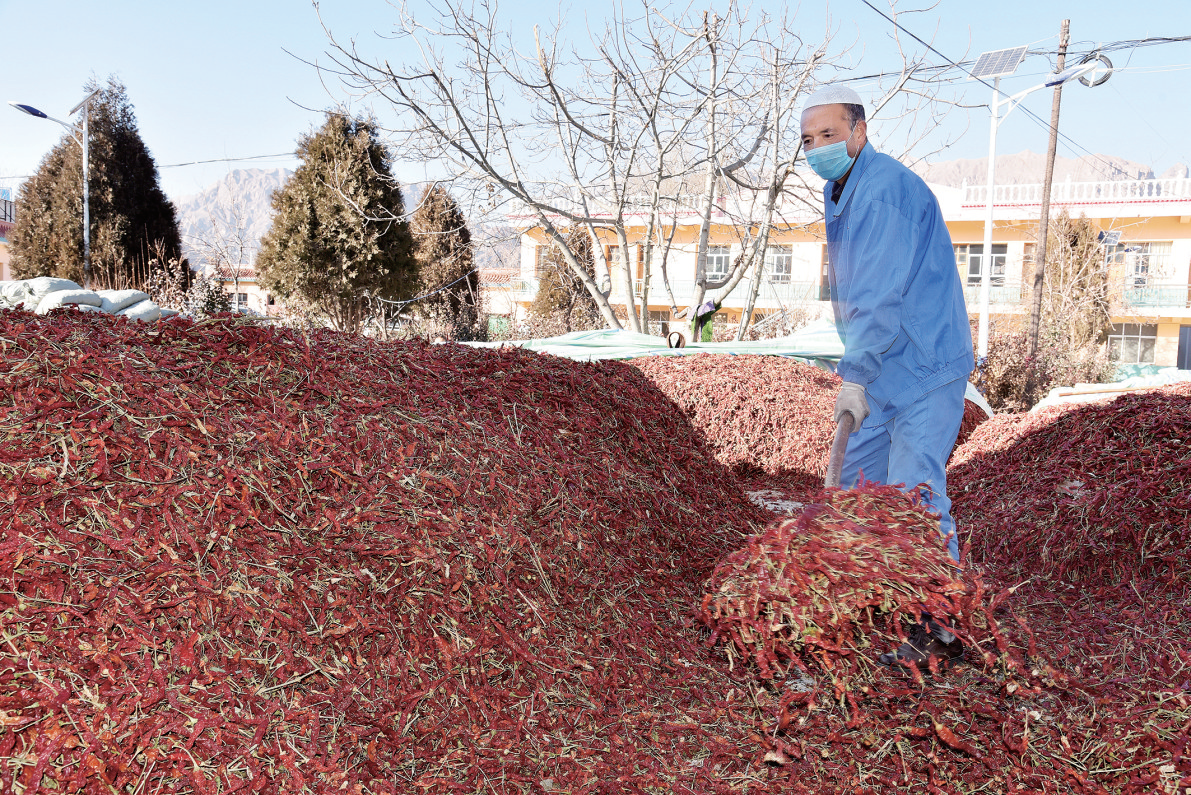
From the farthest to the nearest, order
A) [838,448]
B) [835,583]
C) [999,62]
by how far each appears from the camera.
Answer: [999,62] < [838,448] < [835,583]

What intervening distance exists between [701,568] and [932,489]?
1030mm

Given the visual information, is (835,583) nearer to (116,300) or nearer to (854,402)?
(854,402)

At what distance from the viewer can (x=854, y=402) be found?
247 cm

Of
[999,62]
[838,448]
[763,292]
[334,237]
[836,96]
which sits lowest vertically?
[838,448]

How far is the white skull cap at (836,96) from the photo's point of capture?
2.54m

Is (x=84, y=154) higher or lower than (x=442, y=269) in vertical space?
higher

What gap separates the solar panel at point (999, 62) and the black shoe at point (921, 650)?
46.3 feet

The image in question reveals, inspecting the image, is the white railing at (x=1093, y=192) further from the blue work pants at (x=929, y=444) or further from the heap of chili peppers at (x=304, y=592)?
the heap of chili peppers at (x=304, y=592)

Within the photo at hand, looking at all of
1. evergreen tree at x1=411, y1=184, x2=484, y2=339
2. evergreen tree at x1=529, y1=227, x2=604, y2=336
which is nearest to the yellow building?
evergreen tree at x1=529, y1=227, x2=604, y2=336

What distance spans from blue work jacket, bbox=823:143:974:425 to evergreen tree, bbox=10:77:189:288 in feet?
53.0

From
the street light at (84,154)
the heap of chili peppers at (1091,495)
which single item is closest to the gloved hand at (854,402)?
the heap of chili peppers at (1091,495)

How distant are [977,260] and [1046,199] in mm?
9627

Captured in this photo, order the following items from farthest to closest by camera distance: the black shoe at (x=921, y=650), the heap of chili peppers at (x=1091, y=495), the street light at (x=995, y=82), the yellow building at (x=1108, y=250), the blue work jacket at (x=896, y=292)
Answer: the yellow building at (x=1108, y=250) < the street light at (x=995, y=82) < the heap of chili peppers at (x=1091, y=495) < the blue work jacket at (x=896, y=292) < the black shoe at (x=921, y=650)

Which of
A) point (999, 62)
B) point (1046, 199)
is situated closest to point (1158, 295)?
point (1046, 199)
